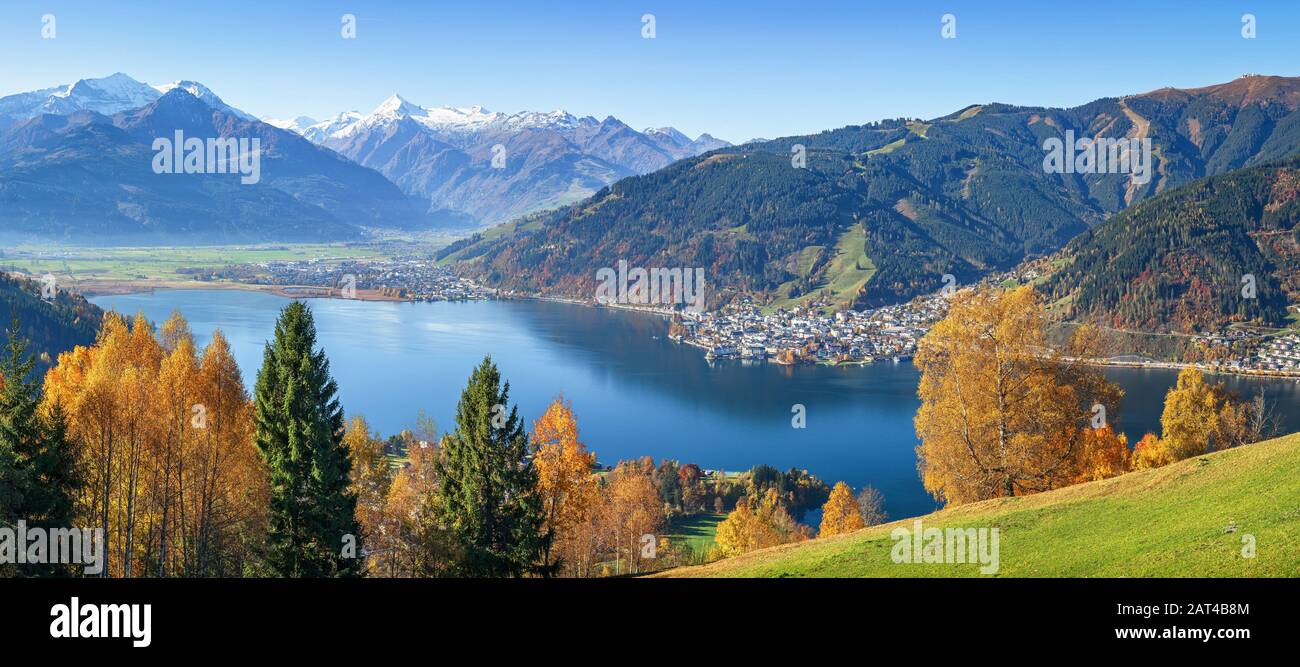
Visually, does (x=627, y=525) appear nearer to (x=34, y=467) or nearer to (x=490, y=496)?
(x=490, y=496)

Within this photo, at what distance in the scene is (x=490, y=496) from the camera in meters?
23.5

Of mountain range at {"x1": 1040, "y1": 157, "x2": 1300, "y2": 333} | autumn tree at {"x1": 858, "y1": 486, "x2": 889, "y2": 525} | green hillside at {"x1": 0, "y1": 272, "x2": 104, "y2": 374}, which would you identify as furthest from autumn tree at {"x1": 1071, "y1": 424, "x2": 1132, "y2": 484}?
mountain range at {"x1": 1040, "y1": 157, "x2": 1300, "y2": 333}

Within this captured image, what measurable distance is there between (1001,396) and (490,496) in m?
16.3

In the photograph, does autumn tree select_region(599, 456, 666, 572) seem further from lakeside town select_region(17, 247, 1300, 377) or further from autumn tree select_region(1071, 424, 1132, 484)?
lakeside town select_region(17, 247, 1300, 377)

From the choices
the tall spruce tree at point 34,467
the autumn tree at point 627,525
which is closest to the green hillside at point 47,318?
the autumn tree at point 627,525

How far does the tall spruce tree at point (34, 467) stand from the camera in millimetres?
18297

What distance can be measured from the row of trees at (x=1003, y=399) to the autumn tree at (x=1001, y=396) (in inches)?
1.3

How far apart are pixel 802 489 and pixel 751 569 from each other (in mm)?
50921

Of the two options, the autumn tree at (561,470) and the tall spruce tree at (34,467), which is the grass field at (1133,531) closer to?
the autumn tree at (561,470)

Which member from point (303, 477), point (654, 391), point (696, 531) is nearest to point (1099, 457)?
point (303, 477)
